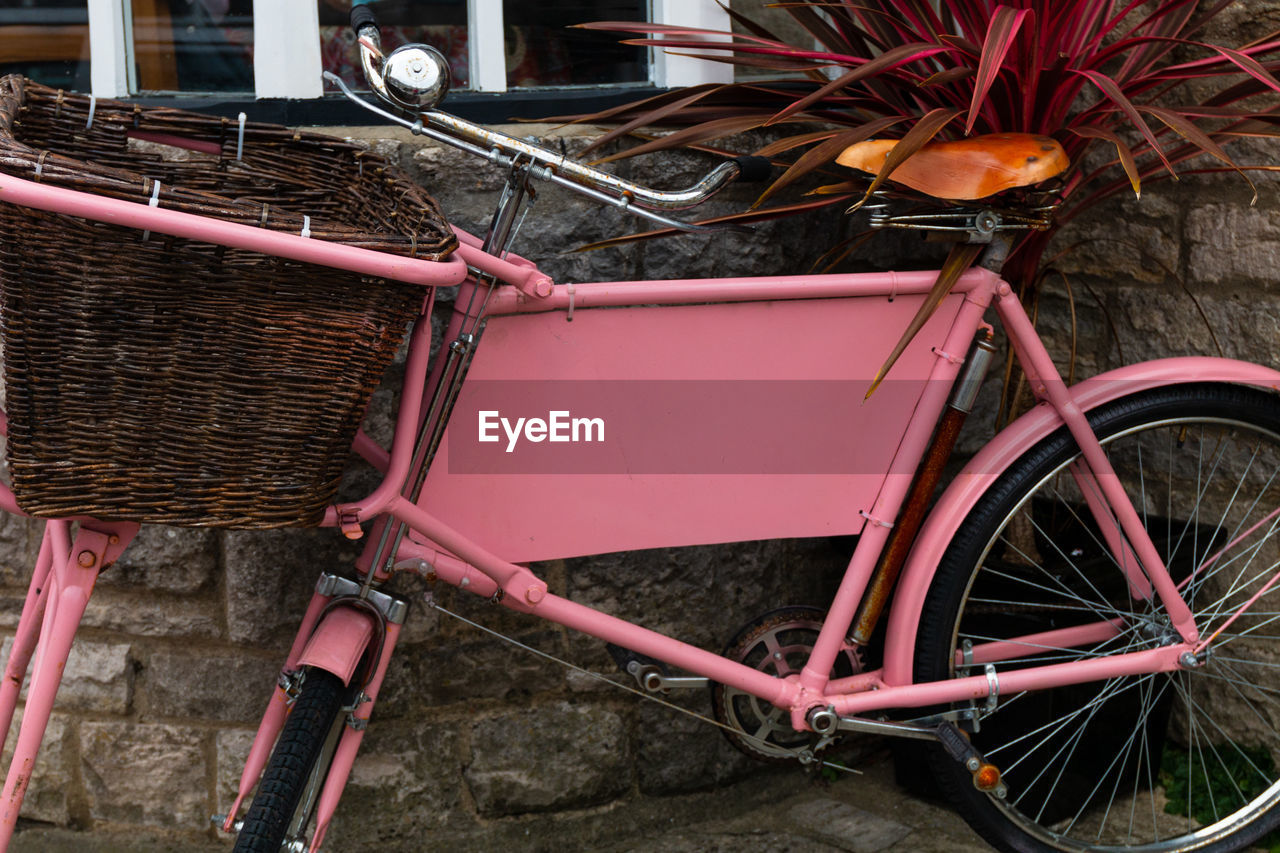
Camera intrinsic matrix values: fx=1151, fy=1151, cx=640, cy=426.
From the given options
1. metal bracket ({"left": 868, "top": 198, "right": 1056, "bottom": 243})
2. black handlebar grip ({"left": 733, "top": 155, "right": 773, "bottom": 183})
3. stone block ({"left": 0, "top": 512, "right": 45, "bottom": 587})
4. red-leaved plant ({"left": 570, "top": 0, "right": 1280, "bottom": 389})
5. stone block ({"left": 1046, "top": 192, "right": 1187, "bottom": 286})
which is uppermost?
stone block ({"left": 1046, "top": 192, "right": 1187, "bottom": 286})

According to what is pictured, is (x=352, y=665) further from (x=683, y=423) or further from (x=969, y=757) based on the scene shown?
(x=969, y=757)

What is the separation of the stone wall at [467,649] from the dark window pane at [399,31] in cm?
26

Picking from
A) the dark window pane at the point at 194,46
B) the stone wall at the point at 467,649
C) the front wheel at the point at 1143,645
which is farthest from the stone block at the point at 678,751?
the dark window pane at the point at 194,46

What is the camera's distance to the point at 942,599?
1987mm

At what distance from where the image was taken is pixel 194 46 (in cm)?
232

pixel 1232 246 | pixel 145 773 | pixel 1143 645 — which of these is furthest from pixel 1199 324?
pixel 145 773

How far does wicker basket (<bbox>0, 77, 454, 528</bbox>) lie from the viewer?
1.31 metres

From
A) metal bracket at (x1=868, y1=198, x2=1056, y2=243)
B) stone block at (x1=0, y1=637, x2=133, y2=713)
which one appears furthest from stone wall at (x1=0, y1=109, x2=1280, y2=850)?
metal bracket at (x1=868, y1=198, x2=1056, y2=243)

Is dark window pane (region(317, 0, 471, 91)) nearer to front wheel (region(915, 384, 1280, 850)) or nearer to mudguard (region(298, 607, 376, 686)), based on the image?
mudguard (region(298, 607, 376, 686))

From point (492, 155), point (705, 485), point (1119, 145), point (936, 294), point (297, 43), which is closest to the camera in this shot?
point (492, 155)

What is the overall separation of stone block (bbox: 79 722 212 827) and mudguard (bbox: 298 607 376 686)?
848 mm

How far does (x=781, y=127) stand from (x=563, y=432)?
90 cm

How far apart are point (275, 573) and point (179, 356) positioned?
986mm

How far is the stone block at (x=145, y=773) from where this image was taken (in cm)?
236
